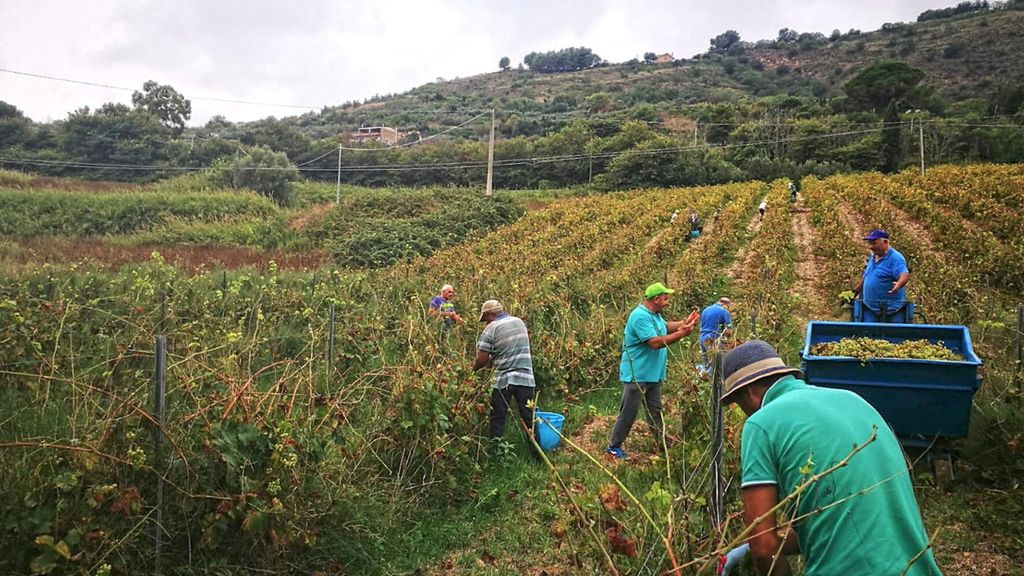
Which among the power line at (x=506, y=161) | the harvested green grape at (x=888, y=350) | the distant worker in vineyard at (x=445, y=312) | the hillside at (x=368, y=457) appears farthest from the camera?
the power line at (x=506, y=161)

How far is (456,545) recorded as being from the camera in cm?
459

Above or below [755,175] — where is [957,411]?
below

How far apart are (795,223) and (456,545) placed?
2238cm

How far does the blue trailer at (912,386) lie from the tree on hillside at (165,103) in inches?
2920

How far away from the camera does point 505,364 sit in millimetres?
5898

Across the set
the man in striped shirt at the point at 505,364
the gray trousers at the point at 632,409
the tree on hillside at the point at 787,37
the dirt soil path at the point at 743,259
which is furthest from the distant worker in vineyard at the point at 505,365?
the tree on hillside at the point at 787,37

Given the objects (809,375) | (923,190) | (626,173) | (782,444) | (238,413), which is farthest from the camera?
(626,173)

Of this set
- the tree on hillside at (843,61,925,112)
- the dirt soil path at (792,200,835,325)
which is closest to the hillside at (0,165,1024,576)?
the dirt soil path at (792,200,835,325)

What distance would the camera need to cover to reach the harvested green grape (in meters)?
4.91

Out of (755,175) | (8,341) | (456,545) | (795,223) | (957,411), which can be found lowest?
(456,545)

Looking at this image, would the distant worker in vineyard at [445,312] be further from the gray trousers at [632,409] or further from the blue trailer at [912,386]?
the blue trailer at [912,386]

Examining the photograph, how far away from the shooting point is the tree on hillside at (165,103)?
68062mm

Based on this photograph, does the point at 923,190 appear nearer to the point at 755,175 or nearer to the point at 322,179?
the point at 755,175

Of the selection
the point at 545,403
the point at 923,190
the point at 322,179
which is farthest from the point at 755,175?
the point at 545,403
